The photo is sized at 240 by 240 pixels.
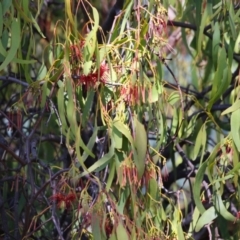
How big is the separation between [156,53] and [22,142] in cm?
51

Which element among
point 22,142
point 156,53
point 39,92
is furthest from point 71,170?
point 22,142

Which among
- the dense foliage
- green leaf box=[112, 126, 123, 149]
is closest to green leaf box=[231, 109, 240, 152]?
the dense foliage

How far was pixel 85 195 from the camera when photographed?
1457 millimetres

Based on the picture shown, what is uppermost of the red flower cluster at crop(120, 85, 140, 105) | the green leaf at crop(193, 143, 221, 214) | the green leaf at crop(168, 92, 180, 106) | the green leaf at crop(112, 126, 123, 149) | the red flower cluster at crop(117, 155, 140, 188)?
the red flower cluster at crop(120, 85, 140, 105)

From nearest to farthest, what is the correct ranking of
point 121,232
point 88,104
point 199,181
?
point 121,232, point 88,104, point 199,181

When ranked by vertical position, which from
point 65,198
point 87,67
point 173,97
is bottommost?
point 65,198

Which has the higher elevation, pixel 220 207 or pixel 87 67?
pixel 87 67

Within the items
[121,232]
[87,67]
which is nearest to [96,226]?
[121,232]

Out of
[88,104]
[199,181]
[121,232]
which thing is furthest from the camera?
[199,181]

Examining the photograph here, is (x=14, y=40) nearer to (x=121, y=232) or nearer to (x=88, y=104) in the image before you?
(x=88, y=104)

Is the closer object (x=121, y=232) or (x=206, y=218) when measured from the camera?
(x=121, y=232)

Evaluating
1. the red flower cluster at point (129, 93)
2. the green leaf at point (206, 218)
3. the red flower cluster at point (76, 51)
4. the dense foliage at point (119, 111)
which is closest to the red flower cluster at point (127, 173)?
the dense foliage at point (119, 111)

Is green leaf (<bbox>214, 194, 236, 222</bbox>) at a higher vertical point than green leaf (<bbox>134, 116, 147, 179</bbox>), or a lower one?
lower

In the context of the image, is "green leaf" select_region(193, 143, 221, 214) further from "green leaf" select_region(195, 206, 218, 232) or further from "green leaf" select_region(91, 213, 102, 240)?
"green leaf" select_region(91, 213, 102, 240)
